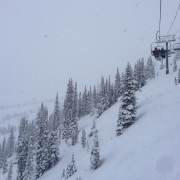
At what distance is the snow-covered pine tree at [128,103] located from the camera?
22.0 m

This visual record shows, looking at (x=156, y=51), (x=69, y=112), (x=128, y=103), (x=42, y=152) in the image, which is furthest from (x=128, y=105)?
(x=69, y=112)

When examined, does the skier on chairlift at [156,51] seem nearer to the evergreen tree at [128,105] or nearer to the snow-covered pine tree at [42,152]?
the evergreen tree at [128,105]

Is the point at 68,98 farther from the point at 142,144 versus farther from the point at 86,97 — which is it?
the point at 142,144

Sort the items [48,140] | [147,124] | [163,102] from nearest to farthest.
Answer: [147,124] → [163,102] → [48,140]

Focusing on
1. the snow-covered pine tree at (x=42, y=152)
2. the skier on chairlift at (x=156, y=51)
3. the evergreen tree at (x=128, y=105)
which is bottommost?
the snow-covered pine tree at (x=42, y=152)

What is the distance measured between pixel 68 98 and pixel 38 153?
27.2 m

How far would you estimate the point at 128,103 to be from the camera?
22.9m

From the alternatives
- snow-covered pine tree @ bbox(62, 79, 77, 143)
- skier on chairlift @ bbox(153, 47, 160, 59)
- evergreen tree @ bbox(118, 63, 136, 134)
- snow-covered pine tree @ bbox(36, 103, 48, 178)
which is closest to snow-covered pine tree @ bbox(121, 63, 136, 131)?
evergreen tree @ bbox(118, 63, 136, 134)

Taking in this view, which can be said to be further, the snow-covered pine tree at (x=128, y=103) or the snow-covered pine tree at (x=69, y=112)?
the snow-covered pine tree at (x=69, y=112)

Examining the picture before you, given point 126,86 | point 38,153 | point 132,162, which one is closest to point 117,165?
point 132,162

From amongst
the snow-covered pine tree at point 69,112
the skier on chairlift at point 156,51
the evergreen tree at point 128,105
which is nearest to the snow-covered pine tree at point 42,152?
the snow-covered pine tree at point 69,112

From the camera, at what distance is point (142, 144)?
13922mm

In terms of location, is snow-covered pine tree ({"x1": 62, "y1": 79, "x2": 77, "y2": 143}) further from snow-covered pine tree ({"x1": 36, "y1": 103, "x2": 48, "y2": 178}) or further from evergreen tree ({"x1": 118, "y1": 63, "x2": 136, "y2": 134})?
evergreen tree ({"x1": 118, "y1": 63, "x2": 136, "y2": 134})

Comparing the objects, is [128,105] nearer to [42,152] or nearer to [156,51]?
[156,51]
